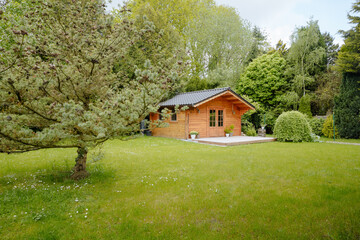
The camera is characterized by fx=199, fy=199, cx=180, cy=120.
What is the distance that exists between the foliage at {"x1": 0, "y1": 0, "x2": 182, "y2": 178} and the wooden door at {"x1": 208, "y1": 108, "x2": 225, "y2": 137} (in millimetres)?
11596

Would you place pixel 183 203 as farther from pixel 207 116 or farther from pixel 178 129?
pixel 207 116

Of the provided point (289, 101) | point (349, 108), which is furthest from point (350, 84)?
point (289, 101)

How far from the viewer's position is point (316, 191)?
4.20 metres

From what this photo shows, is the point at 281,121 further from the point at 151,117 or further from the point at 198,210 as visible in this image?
the point at 198,210

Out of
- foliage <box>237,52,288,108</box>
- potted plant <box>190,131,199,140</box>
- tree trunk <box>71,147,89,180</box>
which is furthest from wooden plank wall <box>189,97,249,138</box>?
tree trunk <box>71,147,89,180</box>

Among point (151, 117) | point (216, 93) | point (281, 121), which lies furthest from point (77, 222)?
point (151, 117)

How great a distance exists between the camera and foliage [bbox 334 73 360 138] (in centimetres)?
1447

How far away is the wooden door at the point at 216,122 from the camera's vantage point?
15562 millimetres

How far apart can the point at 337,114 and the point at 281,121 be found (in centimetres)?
545

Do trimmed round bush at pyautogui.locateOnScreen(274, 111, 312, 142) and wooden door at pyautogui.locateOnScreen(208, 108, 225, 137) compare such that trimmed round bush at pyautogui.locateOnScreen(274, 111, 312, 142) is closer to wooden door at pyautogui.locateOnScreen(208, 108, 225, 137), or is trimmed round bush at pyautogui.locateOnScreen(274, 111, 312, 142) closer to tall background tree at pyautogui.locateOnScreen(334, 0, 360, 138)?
tall background tree at pyautogui.locateOnScreen(334, 0, 360, 138)

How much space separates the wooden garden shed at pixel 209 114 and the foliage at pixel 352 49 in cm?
709

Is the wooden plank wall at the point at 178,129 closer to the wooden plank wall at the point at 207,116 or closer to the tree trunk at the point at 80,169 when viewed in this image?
the wooden plank wall at the point at 207,116

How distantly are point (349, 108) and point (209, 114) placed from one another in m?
10.3

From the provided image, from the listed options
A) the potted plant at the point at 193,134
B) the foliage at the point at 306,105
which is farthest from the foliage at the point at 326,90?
the potted plant at the point at 193,134
